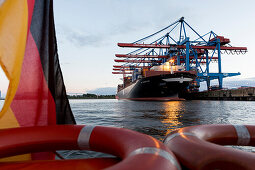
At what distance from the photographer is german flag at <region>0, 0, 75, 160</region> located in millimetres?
1784

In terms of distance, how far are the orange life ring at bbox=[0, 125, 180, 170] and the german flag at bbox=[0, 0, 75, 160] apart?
1.55ft

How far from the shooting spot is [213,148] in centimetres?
111

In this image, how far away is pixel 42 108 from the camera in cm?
209

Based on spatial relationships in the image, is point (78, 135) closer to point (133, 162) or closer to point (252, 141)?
point (133, 162)

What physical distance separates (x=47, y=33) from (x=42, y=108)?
1.03 meters

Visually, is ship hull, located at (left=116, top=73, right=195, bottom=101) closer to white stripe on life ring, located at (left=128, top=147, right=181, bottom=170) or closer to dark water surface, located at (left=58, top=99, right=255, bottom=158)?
dark water surface, located at (left=58, top=99, right=255, bottom=158)

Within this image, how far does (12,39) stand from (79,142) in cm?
137

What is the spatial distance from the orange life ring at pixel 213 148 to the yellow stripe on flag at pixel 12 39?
5.97 ft

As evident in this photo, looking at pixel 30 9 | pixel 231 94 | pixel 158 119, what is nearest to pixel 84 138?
pixel 30 9

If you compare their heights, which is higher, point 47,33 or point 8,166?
point 47,33

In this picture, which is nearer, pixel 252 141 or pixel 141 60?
pixel 252 141

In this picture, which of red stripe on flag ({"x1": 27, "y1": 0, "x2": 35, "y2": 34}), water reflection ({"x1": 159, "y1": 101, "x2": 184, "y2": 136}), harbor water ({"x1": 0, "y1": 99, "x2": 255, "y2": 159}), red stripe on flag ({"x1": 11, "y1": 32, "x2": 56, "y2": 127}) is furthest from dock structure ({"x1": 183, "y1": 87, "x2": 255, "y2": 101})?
red stripe on flag ({"x1": 27, "y1": 0, "x2": 35, "y2": 34})

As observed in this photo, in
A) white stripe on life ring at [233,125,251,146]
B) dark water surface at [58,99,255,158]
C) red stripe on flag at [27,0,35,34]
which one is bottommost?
dark water surface at [58,99,255,158]

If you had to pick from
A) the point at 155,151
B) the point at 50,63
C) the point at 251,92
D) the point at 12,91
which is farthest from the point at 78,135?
the point at 251,92
